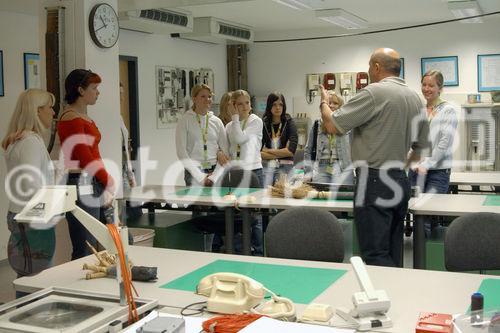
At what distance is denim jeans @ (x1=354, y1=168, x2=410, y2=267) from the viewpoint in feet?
11.8

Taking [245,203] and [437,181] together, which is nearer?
[245,203]

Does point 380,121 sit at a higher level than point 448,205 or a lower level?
higher

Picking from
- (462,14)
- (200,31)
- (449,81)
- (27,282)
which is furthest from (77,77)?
(449,81)

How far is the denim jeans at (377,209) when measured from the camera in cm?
361

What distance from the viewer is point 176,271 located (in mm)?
2605

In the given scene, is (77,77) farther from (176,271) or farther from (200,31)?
(200,31)

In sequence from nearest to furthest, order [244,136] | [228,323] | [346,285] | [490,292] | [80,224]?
[228,323] → [490,292] → [346,285] → [80,224] → [244,136]

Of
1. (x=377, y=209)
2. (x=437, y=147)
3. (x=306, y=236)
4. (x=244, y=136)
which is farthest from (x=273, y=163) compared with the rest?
(x=306, y=236)

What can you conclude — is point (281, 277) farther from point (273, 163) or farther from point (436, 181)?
point (273, 163)

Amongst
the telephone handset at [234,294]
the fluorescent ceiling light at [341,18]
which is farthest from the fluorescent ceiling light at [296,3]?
the telephone handset at [234,294]

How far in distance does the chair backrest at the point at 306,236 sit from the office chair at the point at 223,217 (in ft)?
5.95

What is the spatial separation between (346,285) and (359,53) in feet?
26.7

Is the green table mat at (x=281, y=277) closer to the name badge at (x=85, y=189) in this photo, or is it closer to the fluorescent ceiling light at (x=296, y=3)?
the name badge at (x=85, y=189)

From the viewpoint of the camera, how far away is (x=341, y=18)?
818cm
